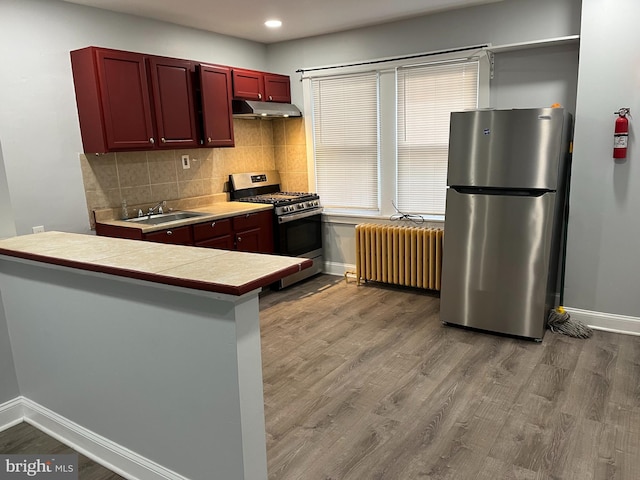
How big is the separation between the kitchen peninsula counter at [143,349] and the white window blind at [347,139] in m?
3.08

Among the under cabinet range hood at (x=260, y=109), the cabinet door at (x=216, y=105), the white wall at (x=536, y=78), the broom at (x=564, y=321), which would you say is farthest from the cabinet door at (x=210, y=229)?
the broom at (x=564, y=321)

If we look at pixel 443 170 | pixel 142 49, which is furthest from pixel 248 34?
pixel 443 170

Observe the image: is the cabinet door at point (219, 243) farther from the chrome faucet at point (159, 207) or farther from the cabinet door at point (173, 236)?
the chrome faucet at point (159, 207)

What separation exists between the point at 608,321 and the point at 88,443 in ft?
11.8

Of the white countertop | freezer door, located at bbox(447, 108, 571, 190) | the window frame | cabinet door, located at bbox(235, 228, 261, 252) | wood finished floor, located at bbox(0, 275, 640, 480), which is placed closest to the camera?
the white countertop

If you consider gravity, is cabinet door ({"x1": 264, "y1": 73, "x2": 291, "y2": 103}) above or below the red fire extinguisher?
above

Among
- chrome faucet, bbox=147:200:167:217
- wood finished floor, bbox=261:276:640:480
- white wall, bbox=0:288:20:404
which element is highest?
chrome faucet, bbox=147:200:167:217

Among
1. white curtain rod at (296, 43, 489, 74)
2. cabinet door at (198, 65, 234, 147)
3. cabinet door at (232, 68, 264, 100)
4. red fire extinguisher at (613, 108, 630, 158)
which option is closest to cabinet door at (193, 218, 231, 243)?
cabinet door at (198, 65, 234, 147)

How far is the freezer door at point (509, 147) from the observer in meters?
3.14

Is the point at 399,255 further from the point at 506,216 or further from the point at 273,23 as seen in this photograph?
the point at 273,23

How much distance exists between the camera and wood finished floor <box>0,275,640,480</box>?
85.3 inches

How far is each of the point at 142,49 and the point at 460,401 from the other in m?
3.70

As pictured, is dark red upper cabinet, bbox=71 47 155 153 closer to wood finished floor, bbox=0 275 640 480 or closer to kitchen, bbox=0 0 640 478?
kitchen, bbox=0 0 640 478
